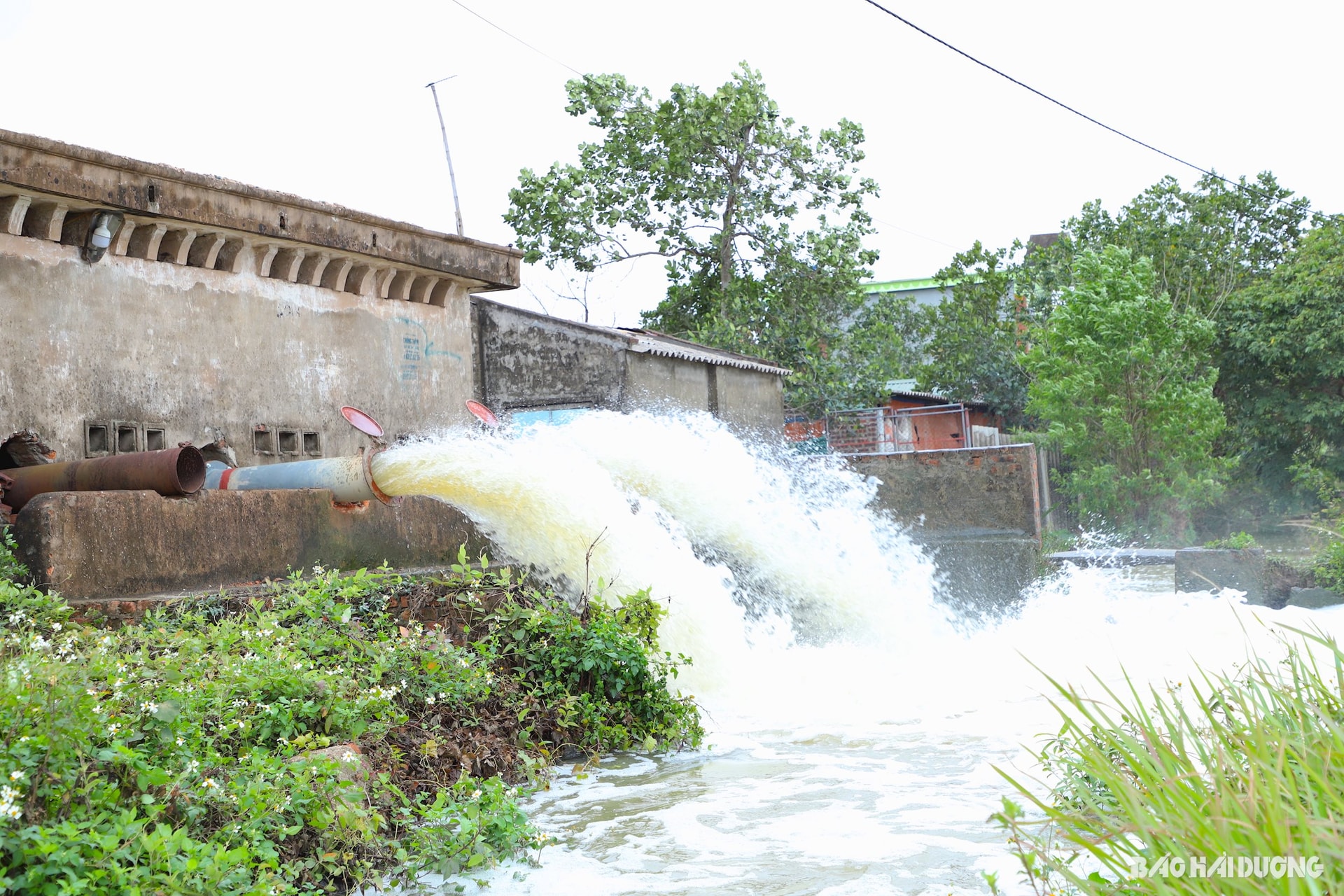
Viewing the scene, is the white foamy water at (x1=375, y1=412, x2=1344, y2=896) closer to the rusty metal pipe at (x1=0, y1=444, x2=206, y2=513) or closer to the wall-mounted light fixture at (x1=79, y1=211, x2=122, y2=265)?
the rusty metal pipe at (x1=0, y1=444, x2=206, y2=513)

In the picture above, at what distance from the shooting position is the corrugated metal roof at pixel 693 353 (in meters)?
20.2

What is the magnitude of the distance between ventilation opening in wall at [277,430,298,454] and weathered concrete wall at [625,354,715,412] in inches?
333

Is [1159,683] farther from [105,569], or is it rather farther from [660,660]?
[105,569]

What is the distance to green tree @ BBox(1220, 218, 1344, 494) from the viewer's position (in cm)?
2397

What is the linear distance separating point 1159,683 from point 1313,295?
19.3 meters

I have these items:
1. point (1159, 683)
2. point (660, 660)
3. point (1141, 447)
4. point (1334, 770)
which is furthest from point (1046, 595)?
point (1334, 770)

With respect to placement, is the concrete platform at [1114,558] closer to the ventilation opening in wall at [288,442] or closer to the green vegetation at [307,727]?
the green vegetation at [307,727]

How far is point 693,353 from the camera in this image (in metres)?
21.6

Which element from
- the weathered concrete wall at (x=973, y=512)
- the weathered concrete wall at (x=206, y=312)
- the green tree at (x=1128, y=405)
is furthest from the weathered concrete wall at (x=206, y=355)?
the green tree at (x=1128, y=405)

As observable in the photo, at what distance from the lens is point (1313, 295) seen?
2425cm

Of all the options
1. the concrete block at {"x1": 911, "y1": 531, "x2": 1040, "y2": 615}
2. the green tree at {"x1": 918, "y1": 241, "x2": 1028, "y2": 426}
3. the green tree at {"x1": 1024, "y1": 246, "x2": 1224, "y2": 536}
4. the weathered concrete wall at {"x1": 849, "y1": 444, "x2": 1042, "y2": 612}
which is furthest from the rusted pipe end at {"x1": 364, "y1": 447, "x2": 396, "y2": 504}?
the green tree at {"x1": 918, "y1": 241, "x2": 1028, "y2": 426}

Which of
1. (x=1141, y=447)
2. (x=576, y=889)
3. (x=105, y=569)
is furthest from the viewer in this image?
(x=1141, y=447)

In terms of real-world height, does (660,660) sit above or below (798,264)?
below

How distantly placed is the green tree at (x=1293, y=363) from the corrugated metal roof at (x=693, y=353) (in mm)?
10320
